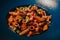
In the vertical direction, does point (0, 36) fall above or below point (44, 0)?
below

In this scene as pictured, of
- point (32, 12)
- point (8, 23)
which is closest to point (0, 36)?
point (8, 23)

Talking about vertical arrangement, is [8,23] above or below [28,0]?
below

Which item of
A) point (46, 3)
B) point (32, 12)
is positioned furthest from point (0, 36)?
point (46, 3)

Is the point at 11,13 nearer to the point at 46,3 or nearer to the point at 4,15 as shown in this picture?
the point at 4,15

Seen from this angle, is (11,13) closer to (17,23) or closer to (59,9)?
(17,23)
